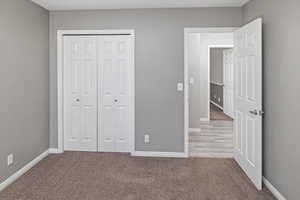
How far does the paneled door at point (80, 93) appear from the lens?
4.68 m

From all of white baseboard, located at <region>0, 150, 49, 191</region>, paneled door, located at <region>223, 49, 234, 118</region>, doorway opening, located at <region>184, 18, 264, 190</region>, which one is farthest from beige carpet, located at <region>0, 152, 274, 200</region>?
paneled door, located at <region>223, 49, 234, 118</region>

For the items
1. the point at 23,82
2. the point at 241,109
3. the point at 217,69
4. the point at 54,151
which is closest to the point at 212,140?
the point at 241,109

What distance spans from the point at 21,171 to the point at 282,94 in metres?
3.41

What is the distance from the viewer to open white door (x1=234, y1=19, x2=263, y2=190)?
10.6 ft

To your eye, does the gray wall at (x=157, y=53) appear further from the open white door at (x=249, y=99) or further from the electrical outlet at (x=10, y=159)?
the electrical outlet at (x=10, y=159)

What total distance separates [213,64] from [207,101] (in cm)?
348

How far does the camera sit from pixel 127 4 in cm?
425

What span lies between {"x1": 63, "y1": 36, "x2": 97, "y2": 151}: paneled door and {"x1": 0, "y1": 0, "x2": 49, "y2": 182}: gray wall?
1.11ft

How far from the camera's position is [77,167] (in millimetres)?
4016

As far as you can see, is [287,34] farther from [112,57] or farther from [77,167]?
[77,167]

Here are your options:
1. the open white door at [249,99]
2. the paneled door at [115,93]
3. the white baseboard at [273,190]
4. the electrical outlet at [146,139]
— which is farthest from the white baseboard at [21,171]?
the white baseboard at [273,190]

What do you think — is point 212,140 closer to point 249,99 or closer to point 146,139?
point 146,139

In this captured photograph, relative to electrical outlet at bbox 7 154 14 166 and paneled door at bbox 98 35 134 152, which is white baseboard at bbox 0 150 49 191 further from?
paneled door at bbox 98 35 134 152

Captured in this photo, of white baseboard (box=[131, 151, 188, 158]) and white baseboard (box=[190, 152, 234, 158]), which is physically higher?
white baseboard (box=[131, 151, 188, 158])
